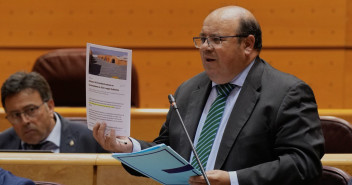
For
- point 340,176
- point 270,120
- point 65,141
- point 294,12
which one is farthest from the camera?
point 294,12

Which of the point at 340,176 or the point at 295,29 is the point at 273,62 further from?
the point at 340,176

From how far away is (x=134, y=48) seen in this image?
168 inches

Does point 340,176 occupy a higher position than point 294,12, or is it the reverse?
point 294,12

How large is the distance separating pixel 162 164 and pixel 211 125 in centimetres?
29

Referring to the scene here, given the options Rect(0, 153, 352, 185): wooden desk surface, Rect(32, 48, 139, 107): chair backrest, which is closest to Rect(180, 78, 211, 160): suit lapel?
Rect(0, 153, 352, 185): wooden desk surface

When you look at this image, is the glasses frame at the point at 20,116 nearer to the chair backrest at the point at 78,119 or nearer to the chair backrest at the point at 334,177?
the chair backrest at the point at 78,119

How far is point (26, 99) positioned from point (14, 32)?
1.42 meters

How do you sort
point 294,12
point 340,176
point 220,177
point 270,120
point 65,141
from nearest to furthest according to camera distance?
point 220,177 < point 270,120 < point 340,176 < point 65,141 < point 294,12

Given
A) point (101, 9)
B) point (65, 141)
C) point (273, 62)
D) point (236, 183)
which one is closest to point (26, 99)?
point (65, 141)

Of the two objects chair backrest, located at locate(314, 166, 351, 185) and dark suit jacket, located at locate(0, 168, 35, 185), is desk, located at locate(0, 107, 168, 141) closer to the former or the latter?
chair backrest, located at locate(314, 166, 351, 185)

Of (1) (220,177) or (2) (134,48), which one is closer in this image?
(1) (220,177)

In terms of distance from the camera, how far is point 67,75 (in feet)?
11.4

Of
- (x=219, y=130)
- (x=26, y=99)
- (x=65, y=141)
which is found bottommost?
(x=65, y=141)

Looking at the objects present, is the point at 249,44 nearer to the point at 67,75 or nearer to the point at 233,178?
the point at 233,178
